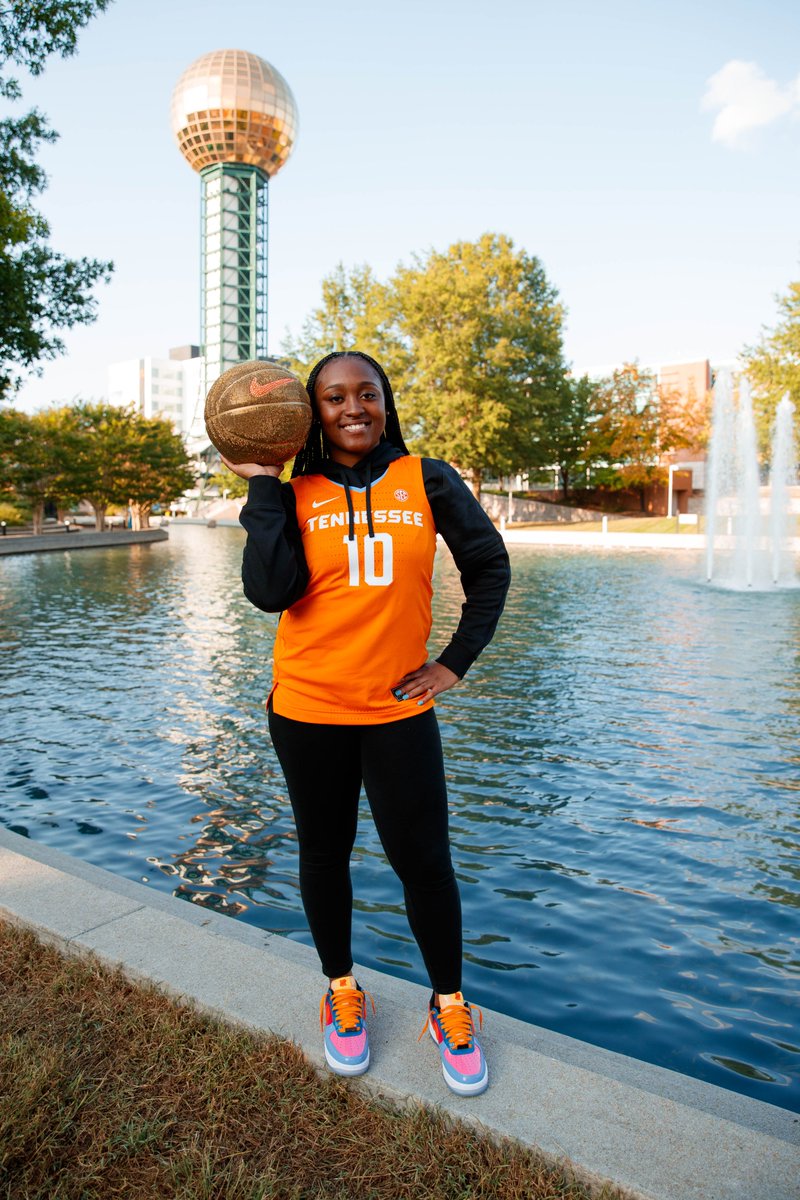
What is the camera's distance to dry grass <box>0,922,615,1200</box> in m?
2.20

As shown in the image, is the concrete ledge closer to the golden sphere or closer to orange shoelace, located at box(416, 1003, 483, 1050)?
orange shoelace, located at box(416, 1003, 483, 1050)

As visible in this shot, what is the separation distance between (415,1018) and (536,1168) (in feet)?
2.57

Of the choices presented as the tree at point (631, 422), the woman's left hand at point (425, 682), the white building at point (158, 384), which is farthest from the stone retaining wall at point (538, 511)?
the white building at point (158, 384)

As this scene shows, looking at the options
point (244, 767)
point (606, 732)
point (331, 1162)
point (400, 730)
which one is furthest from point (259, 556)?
point (606, 732)

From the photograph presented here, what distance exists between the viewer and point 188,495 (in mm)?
86312

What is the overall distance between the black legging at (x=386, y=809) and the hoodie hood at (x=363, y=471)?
2.18 feet

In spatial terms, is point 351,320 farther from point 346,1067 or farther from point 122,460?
point 346,1067

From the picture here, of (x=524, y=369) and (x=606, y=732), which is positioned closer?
(x=606, y=732)

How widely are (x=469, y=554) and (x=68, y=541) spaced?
3600 cm

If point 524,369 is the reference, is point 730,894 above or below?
below

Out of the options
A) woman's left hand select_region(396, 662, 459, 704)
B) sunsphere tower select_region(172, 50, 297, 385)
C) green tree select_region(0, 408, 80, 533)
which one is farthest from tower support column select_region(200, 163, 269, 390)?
woman's left hand select_region(396, 662, 459, 704)

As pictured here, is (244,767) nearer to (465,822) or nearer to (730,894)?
(465,822)

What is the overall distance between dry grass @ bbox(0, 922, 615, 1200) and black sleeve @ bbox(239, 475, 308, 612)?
4.47 ft

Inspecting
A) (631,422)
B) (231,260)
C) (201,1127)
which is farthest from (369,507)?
(231,260)
